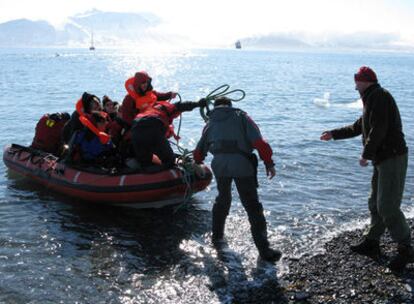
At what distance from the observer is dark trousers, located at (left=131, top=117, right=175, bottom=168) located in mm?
8070

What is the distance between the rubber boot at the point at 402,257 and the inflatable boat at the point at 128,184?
3.57m

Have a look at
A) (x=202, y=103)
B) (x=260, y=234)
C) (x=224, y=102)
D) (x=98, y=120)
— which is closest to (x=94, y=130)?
(x=98, y=120)

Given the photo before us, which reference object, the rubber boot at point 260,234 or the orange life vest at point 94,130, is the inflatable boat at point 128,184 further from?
the rubber boot at point 260,234

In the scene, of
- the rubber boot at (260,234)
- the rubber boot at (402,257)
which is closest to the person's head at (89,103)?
the rubber boot at (260,234)

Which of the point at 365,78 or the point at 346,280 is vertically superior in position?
the point at 365,78

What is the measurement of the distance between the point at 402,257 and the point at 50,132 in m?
7.19

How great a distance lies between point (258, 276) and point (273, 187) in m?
4.14

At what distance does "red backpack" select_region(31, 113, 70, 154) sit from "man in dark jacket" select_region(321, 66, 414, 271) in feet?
21.1

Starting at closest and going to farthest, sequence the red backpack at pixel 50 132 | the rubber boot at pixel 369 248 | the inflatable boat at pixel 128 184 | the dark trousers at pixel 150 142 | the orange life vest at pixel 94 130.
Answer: the rubber boot at pixel 369 248 → the dark trousers at pixel 150 142 → the inflatable boat at pixel 128 184 → the orange life vest at pixel 94 130 → the red backpack at pixel 50 132

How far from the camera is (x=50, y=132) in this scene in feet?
34.0

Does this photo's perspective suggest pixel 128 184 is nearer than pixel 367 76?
No

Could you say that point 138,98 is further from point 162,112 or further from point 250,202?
point 250,202

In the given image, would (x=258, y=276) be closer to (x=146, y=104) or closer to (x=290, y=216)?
(x=290, y=216)

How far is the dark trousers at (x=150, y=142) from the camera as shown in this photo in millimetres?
8070
